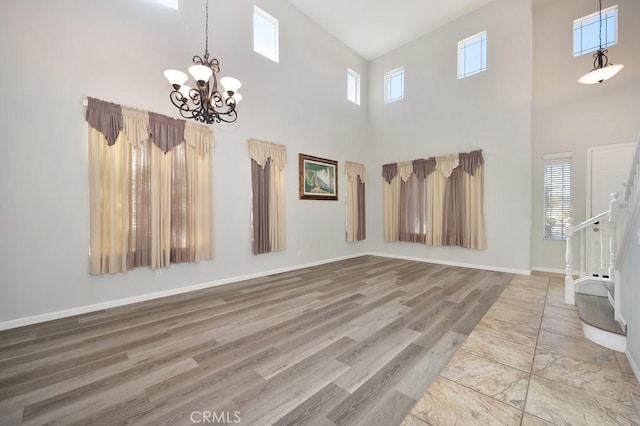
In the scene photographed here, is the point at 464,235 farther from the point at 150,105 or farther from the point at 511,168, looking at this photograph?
the point at 150,105

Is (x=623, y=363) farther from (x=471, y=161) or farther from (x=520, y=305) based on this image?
(x=471, y=161)

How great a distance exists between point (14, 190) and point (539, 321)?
626cm

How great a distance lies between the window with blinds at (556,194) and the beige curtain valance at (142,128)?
687cm

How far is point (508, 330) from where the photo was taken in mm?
2721

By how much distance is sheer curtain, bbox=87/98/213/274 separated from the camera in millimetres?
3307

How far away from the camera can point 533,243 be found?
5508mm

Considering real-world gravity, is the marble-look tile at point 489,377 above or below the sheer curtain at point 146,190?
below

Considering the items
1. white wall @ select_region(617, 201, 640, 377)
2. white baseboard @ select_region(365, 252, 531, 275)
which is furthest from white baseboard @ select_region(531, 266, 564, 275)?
white wall @ select_region(617, 201, 640, 377)

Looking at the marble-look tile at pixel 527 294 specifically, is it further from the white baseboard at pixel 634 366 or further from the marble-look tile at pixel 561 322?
the white baseboard at pixel 634 366

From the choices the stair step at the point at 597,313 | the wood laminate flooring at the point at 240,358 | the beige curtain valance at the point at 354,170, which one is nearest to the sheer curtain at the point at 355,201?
the beige curtain valance at the point at 354,170

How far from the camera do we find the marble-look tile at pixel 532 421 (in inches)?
59.4

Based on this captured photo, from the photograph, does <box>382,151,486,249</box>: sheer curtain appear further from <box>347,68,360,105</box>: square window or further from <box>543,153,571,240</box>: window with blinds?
<box>347,68,360,105</box>: square window

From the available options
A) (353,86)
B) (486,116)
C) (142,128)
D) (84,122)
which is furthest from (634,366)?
(353,86)

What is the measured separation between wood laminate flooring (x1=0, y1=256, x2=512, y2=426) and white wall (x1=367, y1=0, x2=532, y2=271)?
216 cm
